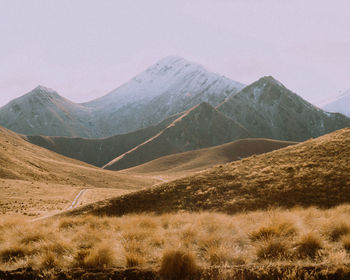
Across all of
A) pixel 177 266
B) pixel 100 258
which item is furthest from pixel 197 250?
pixel 100 258

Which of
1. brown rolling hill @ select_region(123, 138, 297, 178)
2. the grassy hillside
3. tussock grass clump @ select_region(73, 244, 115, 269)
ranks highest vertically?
tussock grass clump @ select_region(73, 244, 115, 269)

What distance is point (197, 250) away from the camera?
681 cm

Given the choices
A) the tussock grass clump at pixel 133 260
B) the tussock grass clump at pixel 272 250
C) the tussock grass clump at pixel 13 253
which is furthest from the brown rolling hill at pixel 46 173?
the tussock grass clump at pixel 272 250

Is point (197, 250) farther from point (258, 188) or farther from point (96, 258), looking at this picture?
point (258, 188)

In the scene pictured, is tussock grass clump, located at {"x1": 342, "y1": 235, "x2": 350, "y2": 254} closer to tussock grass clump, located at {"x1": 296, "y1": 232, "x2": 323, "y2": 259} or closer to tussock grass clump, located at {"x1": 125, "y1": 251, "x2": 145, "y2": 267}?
tussock grass clump, located at {"x1": 296, "y1": 232, "x2": 323, "y2": 259}

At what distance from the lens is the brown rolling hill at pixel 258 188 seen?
15.0m

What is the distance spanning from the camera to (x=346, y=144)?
2331 centimetres

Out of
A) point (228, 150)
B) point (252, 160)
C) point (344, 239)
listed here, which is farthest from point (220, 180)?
point (228, 150)

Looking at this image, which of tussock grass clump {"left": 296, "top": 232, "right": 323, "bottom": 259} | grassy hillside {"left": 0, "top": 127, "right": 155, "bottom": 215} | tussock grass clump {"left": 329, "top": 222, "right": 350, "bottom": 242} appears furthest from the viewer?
grassy hillside {"left": 0, "top": 127, "right": 155, "bottom": 215}

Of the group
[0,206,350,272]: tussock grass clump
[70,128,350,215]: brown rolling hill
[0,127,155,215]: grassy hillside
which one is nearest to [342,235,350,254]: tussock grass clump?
[0,206,350,272]: tussock grass clump

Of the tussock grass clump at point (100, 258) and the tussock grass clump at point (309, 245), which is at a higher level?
the tussock grass clump at point (100, 258)

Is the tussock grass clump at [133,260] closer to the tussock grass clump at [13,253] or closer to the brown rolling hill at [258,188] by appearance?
the tussock grass clump at [13,253]

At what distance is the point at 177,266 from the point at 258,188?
12.9 m

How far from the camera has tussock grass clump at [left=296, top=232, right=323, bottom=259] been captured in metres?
6.24
